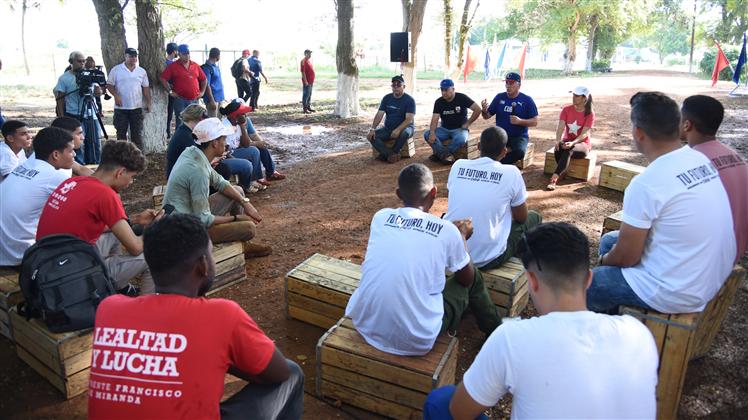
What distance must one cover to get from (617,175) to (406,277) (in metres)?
5.25

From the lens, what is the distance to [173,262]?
1907 mm

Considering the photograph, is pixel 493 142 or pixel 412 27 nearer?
pixel 493 142

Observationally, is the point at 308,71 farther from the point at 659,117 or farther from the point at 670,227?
the point at 670,227

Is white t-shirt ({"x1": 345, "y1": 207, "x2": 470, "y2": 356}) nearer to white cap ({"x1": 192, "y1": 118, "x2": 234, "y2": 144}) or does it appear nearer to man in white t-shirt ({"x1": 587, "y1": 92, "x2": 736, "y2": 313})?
man in white t-shirt ({"x1": 587, "y1": 92, "x2": 736, "y2": 313})

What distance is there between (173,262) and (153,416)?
1.76 ft

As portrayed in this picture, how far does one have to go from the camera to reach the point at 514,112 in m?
7.32

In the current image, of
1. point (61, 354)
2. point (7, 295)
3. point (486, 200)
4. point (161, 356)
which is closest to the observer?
point (161, 356)

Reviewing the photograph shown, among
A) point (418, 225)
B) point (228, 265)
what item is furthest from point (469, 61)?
point (418, 225)

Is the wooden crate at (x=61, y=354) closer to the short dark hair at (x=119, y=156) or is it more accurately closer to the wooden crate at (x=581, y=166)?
the short dark hair at (x=119, y=156)

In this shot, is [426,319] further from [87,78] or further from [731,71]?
[731,71]

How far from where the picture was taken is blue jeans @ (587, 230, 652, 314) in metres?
2.93

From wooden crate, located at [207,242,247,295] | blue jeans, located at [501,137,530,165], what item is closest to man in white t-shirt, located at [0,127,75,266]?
wooden crate, located at [207,242,247,295]

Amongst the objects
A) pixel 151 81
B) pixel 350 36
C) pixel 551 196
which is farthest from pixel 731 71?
pixel 151 81

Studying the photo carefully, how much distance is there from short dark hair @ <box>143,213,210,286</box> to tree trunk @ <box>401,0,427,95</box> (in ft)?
44.4
